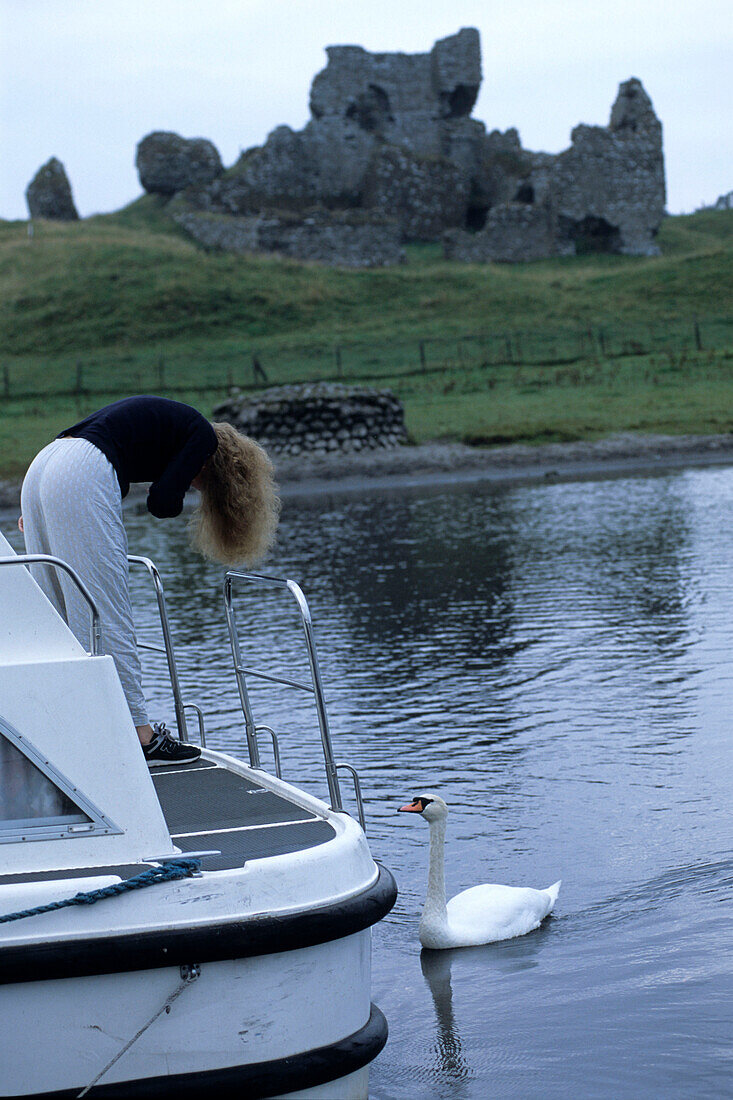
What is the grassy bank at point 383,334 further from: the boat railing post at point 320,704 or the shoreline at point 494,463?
the boat railing post at point 320,704

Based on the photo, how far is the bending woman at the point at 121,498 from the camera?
187 inches

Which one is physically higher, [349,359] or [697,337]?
[349,359]

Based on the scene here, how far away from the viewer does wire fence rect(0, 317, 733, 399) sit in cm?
3466

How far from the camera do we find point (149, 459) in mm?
5090

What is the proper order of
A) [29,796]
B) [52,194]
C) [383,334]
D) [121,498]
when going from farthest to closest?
[52,194]
[383,334]
[121,498]
[29,796]

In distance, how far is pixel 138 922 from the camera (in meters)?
3.60

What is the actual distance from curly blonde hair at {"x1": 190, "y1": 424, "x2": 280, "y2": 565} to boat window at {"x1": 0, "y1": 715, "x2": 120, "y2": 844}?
1591mm

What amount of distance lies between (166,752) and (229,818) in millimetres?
954

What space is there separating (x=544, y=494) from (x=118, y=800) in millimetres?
19277

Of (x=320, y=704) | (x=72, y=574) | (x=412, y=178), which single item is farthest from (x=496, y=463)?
(x=412, y=178)

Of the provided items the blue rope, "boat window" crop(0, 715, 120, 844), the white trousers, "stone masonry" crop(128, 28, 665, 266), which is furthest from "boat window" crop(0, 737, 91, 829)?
"stone masonry" crop(128, 28, 665, 266)

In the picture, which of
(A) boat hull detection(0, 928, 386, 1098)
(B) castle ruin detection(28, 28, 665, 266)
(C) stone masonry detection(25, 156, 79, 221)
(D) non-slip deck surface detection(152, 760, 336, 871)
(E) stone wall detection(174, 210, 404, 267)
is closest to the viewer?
(A) boat hull detection(0, 928, 386, 1098)

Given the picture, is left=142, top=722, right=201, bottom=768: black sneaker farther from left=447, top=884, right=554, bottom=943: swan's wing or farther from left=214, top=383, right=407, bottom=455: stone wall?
left=214, top=383, right=407, bottom=455: stone wall

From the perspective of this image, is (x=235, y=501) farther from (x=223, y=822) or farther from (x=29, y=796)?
(x=29, y=796)
